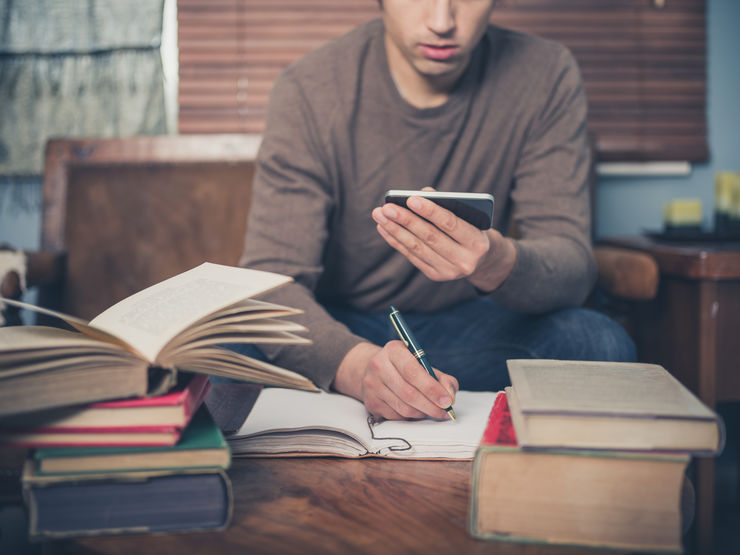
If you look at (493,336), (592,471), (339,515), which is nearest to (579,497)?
(592,471)

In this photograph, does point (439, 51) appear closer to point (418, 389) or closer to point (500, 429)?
point (418, 389)

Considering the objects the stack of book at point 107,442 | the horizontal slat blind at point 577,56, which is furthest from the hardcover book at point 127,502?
the horizontal slat blind at point 577,56

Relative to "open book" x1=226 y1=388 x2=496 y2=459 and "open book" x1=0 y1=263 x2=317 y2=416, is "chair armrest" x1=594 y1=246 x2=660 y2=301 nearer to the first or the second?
"open book" x1=226 y1=388 x2=496 y2=459

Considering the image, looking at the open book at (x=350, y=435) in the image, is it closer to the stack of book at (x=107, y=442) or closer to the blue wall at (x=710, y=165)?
the stack of book at (x=107, y=442)

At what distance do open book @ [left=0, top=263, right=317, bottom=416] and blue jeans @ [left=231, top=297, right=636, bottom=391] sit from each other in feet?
1.63

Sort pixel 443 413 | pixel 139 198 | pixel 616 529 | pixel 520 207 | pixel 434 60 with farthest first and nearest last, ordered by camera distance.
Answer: pixel 139 198, pixel 520 207, pixel 434 60, pixel 443 413, pixel 616 529

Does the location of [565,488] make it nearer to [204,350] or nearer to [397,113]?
[204,350]

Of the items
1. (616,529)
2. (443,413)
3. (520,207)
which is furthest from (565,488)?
(520,207)

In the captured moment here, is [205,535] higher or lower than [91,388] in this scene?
lower

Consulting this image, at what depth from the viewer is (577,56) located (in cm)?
189

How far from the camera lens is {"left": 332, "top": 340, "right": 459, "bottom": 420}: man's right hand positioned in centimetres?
72

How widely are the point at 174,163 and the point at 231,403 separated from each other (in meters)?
1.13

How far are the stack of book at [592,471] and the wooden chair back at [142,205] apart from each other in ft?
4.45

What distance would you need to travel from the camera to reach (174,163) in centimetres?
178
